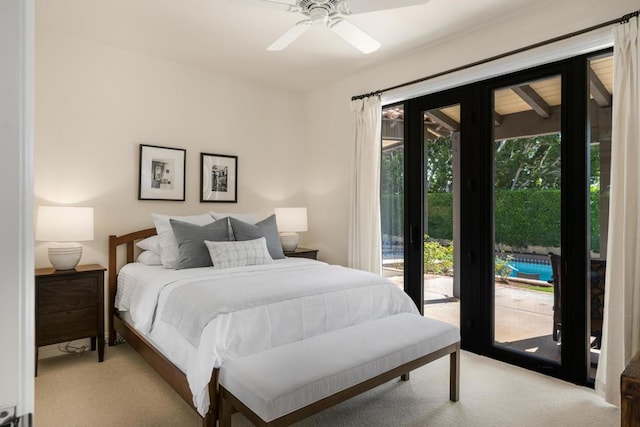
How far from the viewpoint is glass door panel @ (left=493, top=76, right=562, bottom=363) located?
9.43 ft

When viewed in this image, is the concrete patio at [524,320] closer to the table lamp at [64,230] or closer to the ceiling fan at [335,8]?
the ceiling fan at [335,8]

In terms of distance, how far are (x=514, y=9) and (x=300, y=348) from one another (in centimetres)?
284

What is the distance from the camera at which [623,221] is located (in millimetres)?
2383

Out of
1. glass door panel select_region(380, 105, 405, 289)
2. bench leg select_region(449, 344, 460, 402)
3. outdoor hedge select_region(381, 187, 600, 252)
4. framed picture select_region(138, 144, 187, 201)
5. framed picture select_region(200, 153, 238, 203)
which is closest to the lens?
bench leg select_region(449, 344, 460, 402)

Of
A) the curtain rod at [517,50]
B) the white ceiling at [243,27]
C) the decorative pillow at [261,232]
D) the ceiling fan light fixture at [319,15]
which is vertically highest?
the white ceiling at [243,27]

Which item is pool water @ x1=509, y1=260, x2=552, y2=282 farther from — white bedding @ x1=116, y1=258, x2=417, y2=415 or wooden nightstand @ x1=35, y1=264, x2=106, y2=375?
wooden nightstand @ x1=35, y1=264, x2=106, y2=375

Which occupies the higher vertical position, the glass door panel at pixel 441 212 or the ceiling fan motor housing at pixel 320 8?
the ceiling fan motor housing at pixel 320 8

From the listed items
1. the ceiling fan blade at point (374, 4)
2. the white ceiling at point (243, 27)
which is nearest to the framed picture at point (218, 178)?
the white ceiling at point (243, 27)

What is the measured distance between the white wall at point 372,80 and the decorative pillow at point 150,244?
1.94 metres

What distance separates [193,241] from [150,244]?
0.58m

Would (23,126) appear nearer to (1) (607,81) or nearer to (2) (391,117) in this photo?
(1) (607,81)

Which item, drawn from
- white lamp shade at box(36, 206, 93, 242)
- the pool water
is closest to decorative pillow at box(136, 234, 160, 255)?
white lamp shade at box(36, 206, 93, 242)

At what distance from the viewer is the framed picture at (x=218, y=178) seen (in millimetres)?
4137

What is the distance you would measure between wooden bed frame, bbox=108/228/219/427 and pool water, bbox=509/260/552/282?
8.07 feet
